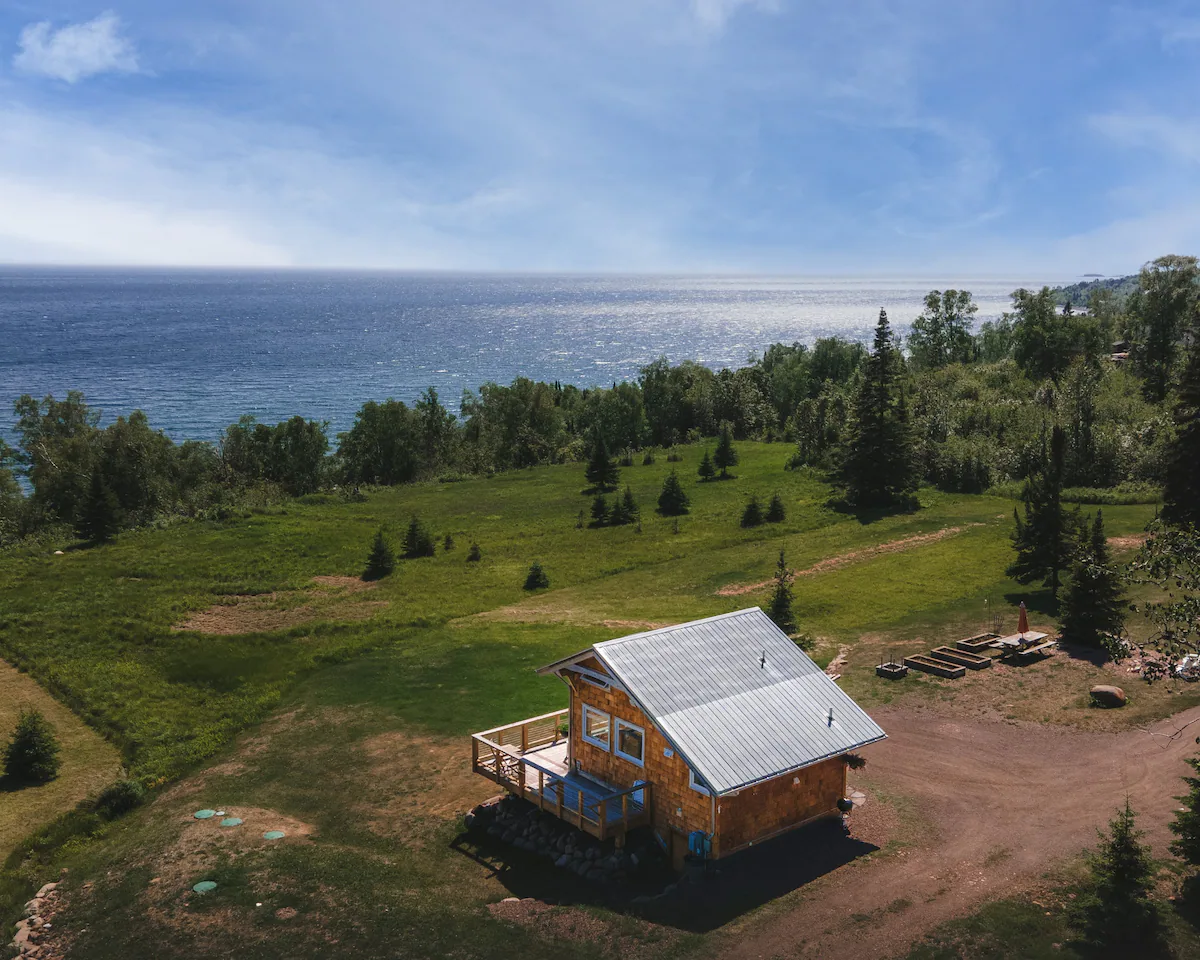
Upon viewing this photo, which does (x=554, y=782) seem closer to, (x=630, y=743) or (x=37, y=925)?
(x=630, y=743)

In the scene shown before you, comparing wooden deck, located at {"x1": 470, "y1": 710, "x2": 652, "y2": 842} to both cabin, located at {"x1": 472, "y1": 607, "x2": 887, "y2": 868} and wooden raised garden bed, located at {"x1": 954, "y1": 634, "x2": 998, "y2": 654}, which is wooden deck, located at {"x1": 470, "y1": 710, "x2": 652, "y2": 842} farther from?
wooden raised garden bed, located at {"x1": 954, "y1": 634, "x2": 998, "y2": 654}

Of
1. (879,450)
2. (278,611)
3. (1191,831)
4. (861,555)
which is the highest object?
(879,450)

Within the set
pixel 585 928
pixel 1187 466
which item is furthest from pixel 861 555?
pixel 585 928

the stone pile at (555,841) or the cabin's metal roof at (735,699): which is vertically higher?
the cabin's metal roof at (735,699)

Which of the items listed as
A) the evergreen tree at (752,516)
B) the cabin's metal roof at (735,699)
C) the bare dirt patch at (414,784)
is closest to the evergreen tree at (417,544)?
the evergreen tree at (752,516)

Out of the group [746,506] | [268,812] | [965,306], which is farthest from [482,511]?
[965,306]

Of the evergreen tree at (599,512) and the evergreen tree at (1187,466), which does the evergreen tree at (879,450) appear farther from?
the evergreen tree at (1187,466)
